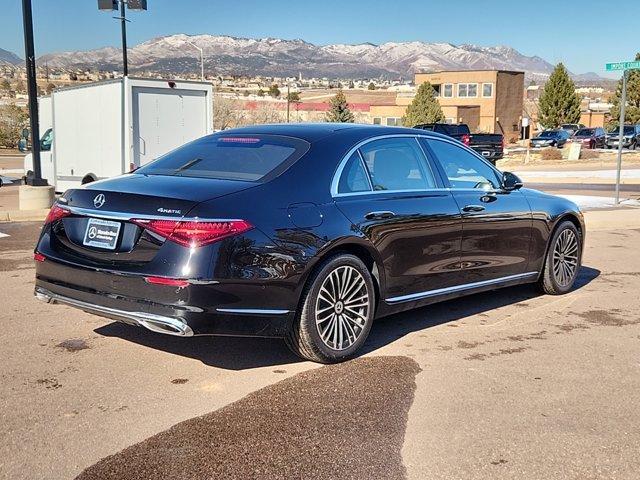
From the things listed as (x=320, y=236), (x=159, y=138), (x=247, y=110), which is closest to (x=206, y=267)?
(x=320, y=236)

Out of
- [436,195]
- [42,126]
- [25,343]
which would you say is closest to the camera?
[25,343]

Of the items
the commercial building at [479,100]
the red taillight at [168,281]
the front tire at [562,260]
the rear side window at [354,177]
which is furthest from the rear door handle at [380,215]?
the commercial building at [479,100]

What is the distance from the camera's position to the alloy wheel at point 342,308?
514 centimetres

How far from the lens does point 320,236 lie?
16.5 feet

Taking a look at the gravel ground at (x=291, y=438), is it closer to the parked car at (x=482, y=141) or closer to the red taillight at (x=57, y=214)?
the red taillight at (x=57, y=214)

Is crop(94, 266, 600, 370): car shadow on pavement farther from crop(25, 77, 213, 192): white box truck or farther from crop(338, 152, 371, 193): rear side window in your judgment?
crop(25, 77, 213, 192): white box truck

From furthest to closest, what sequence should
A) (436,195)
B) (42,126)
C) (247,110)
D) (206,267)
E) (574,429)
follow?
(247,110) < (42,126) < (436,195) < (206,267) < (574,429)

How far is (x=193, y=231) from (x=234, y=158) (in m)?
1.21

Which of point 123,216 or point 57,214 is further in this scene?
point 57,214

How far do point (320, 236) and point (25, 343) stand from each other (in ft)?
7.73

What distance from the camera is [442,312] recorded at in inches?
272

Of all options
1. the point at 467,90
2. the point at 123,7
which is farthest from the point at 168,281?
the point at 467,90

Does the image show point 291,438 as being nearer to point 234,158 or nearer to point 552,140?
point 234,158

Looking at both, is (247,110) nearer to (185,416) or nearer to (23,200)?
(23,200)
